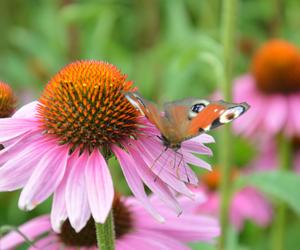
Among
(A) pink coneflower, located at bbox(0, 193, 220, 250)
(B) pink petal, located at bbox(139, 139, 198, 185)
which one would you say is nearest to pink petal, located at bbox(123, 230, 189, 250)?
(A) pink coneflower, located at bbox(0, 193, 220, 250)

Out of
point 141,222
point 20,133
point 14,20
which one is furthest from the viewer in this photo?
point 14,20

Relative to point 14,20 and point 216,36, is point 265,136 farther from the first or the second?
point 14,20

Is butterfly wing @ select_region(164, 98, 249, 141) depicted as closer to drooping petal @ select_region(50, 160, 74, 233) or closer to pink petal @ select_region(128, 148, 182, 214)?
pink petal @ select_region(128, 148, 182, 214)

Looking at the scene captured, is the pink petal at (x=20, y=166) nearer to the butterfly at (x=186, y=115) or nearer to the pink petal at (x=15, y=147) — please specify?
the pink petal at (x=15, y=147)

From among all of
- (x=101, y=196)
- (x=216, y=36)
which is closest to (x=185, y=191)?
(x=101, y=196)

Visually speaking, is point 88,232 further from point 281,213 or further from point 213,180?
point 213,180

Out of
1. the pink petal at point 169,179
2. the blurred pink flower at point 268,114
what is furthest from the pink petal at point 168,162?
the blurred pink flower at point 268,114
